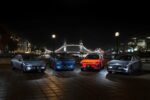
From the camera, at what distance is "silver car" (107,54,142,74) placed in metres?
21.1

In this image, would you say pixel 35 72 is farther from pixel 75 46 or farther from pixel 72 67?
pixel 75 46

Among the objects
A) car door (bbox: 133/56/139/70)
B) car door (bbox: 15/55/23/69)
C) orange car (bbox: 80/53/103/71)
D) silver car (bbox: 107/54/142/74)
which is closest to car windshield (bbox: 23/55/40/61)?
car door (bbox: 15/55/23/69)

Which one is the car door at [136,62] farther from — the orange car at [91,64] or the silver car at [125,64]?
the orange car at [91,64]

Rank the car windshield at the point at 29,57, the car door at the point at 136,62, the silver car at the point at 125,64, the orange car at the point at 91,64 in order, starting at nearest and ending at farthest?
the silver car at the point at 125,64 → the car door at the point at 136,62 → the car windshield at the point at 29,57 → the orange car at the point at 91,64

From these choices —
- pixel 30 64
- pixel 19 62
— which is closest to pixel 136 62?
pixel 30 64

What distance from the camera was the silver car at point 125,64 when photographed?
21.1 metres

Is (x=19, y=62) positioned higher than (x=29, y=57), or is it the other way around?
(x=29, y=57)

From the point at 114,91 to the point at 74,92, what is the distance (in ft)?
5.70

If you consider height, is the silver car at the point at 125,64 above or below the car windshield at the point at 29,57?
below

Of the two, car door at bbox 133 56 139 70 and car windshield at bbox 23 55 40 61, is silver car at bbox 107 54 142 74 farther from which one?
car windshield at bbox 23 55 40 61

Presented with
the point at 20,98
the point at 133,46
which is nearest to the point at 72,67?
the point at 20,98

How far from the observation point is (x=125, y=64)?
2119 cm

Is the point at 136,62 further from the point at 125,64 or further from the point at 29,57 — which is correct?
the point at 29,57

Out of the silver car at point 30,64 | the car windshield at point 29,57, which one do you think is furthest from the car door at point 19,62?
the car windshield at point 29,57
